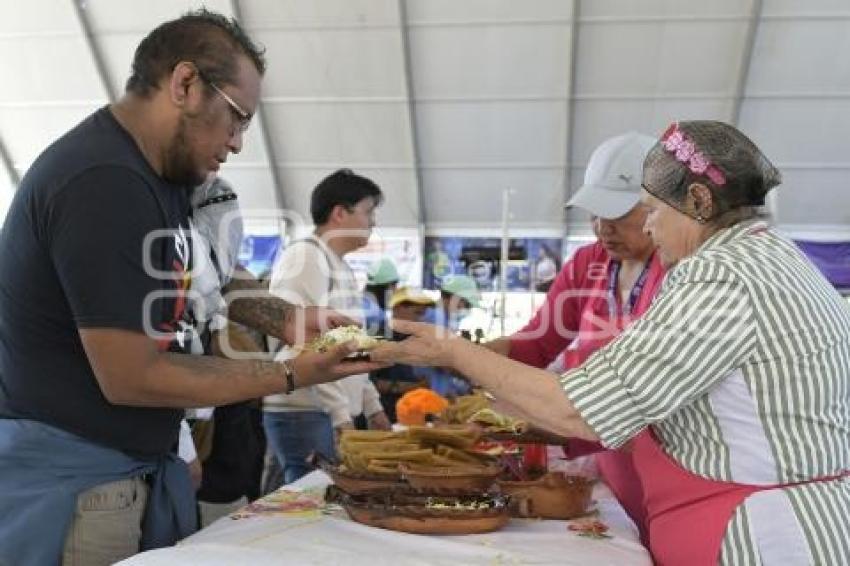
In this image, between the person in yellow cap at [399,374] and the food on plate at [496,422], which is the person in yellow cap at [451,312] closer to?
the person in yellow cap at [399,374]

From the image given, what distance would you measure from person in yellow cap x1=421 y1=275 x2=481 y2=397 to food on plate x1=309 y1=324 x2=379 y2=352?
330 centimetres

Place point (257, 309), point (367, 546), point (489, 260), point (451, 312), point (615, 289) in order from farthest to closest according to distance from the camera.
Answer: point (489, 260) → point (451, 312) → point (615, 289) → point (257, 309) → point (367, 546)

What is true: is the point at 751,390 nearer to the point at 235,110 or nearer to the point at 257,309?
the point at 235,110

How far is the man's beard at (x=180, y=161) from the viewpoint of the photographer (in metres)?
1.71

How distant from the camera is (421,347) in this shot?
1.97 metres

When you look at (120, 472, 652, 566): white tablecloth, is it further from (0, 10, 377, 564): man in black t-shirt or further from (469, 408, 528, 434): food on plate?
(469, 408, 528, 434): food on plate

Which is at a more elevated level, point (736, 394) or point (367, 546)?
point (736, 394)

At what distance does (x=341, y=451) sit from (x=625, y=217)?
111cm

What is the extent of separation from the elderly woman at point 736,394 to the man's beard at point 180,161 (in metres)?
0.78

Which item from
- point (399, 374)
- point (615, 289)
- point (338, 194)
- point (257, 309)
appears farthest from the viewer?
point (399, 374)

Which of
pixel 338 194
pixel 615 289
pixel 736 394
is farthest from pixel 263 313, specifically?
pixel 338 194

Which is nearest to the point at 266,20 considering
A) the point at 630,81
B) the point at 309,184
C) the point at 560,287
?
the point at 309,184

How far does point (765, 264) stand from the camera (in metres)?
1.62

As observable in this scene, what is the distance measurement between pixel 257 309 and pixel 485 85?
9434 millimetres
